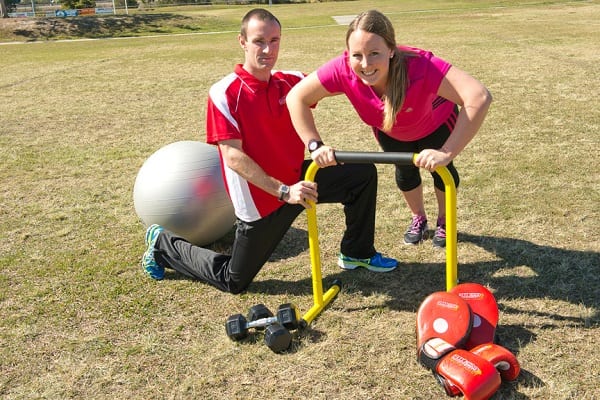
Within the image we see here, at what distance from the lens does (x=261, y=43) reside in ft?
11.5

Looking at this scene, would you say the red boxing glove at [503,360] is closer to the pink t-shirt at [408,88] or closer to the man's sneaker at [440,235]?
the pink t-shirt at [408,88]

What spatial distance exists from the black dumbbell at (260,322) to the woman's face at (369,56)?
1473mm

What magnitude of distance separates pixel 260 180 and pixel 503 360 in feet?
5.66

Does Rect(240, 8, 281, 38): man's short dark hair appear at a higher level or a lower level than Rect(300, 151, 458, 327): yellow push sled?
higher

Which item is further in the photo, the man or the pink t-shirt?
the man

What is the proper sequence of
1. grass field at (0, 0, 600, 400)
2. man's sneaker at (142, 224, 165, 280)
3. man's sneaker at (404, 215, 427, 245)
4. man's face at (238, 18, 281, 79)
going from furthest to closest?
man's sneaker at (404, 215, 427, 245) < man's sneaker at (142, 224, 165, 280) < man's face at (238, 18, 281, 79) < grass field at (0, 0, 600, 400)

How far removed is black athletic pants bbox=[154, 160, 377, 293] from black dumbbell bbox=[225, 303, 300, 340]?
1.60 feet

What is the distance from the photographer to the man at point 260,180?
3553 mm

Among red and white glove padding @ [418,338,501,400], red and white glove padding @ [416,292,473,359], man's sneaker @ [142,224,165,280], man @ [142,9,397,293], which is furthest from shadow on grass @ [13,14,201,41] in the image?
red and white glove padding @ [418,338,501,400]

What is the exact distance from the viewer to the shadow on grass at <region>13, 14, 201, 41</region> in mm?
31844

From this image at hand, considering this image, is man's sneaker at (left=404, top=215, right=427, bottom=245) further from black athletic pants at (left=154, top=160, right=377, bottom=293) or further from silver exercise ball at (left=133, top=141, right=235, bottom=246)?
silver exercise ball at (left=133, top=141, right=235, bottom=246)

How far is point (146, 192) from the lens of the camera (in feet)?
15.3

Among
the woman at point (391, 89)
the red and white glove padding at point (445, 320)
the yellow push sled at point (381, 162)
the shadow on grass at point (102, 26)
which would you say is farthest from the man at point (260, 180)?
the shadow on grass at point (102, 26)

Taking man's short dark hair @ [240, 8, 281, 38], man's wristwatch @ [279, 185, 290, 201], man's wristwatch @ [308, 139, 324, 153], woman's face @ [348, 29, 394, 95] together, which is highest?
man's short dark hair @ [240, 8, 281, 38]
